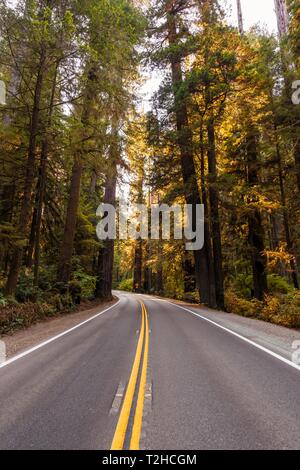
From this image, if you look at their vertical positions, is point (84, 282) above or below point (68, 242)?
below

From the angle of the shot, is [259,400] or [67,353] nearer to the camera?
[259,400]

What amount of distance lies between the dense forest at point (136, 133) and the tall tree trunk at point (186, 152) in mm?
88

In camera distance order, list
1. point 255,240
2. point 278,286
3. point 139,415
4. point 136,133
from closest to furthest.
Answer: point 139,415 → point 255,240 → point 136,133 → point 278,286

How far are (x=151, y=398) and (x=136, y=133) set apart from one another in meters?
17.0

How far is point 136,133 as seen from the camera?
1914 centimetres

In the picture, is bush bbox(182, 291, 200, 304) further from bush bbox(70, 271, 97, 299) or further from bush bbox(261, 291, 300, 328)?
bush bbox(261, 291, 300, 328)

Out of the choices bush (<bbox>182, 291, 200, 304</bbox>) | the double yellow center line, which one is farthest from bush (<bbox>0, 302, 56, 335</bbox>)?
bush (<bbox>182, 291, 200, 304</bbox>)

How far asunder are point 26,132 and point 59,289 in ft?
27.8

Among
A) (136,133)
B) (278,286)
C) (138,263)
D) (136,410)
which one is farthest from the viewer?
(138,263)

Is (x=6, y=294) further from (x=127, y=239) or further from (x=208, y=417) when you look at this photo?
(x=127, y=239)

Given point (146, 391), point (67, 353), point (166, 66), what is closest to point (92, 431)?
point (146, 391)

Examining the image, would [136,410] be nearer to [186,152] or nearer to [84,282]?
[84,282]

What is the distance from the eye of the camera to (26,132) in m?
14.0

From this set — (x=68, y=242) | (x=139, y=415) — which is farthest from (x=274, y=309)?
(x=139, y=415)
